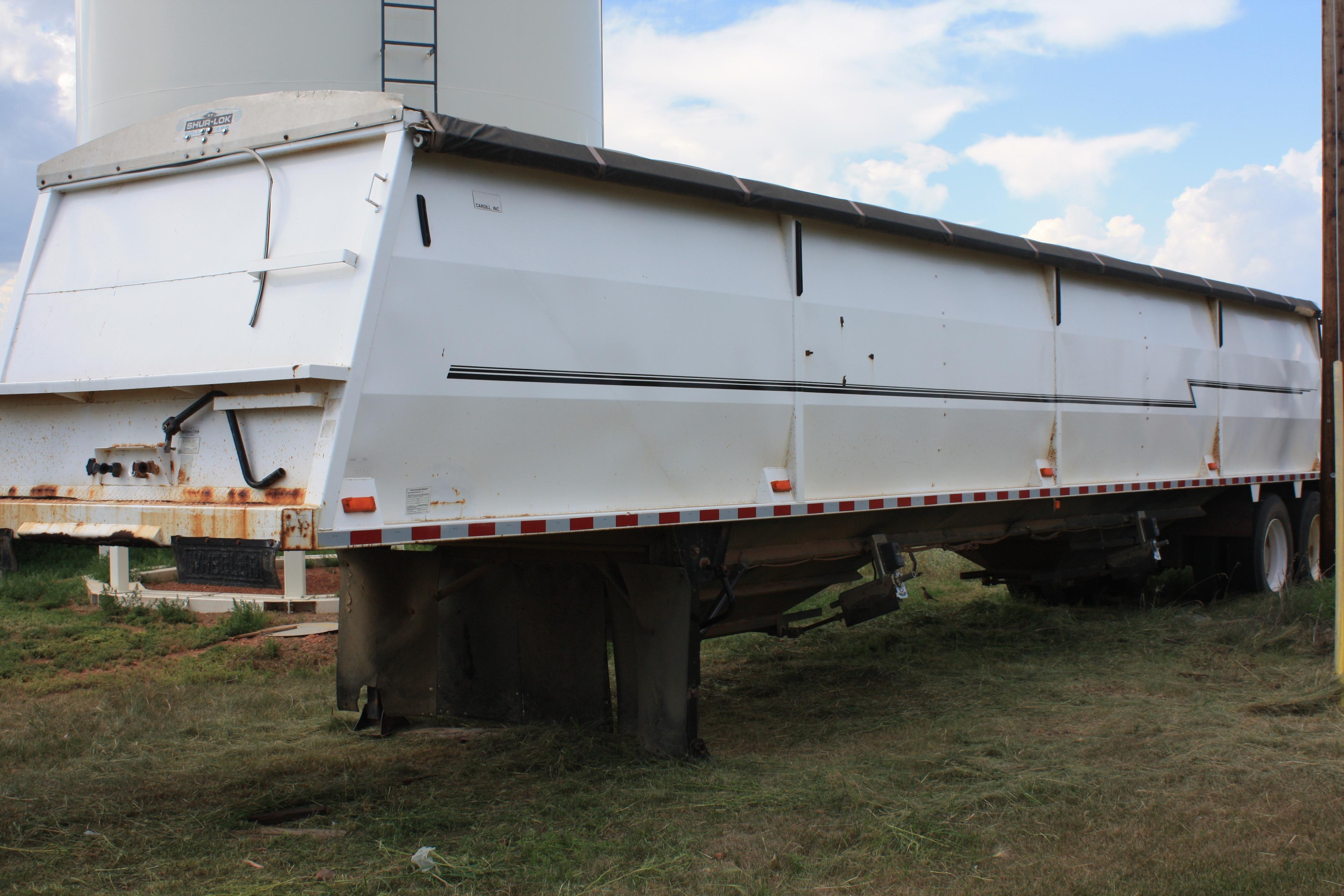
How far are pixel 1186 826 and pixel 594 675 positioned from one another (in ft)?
9.67

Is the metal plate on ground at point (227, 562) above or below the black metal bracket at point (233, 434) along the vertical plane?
below

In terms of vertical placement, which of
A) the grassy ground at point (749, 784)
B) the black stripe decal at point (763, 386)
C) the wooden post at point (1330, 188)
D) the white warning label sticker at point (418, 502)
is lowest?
the grassy ground at point (749, 784)

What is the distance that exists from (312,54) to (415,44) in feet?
2.82

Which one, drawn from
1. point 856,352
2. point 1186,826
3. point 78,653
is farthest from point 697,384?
point 78,653

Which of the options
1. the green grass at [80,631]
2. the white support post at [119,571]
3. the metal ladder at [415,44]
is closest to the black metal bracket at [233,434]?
the green grass at [80,631]

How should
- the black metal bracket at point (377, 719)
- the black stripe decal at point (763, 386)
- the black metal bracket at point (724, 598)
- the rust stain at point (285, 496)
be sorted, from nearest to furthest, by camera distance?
the rust stain at point (285, 496) < the black stripe decal at point (763, 386) < the black metal bracket at point (724, 598) < the black metal bracket at point (377, 719)

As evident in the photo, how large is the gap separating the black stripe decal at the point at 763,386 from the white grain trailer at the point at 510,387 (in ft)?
0.06

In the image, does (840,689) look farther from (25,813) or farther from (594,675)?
(25,813)

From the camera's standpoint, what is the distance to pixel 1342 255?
10.2 m

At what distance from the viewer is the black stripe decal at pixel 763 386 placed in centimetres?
458

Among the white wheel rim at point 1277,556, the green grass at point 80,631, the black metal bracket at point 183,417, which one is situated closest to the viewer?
the black metal bracket at point 183,417

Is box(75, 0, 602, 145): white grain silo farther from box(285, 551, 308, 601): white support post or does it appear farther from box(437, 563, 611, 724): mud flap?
box(437, 563, 611, 724): mud flap

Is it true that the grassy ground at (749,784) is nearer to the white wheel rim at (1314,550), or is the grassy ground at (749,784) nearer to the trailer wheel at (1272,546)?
the trailer wheel at (1272,546)

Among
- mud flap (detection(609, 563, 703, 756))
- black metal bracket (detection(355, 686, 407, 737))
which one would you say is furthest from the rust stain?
black metal bracket (detection(355, 686, 407, 737))
